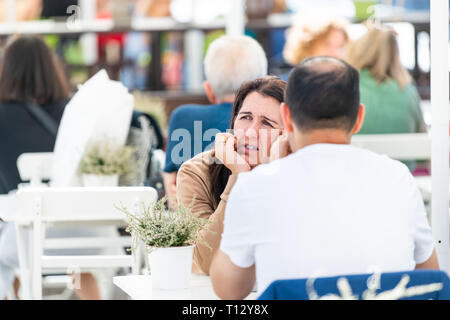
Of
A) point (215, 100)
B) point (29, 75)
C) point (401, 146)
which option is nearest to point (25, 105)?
point (29, 75)

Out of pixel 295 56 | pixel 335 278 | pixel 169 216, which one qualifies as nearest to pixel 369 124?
pixel 295 56

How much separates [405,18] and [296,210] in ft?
17.6

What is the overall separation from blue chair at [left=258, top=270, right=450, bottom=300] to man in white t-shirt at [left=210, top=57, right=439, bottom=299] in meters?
0.07

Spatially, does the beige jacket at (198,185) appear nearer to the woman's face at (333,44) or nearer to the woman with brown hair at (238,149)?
the woman with brown hair at (238,149)

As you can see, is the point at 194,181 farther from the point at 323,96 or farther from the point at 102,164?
the point at 102,164

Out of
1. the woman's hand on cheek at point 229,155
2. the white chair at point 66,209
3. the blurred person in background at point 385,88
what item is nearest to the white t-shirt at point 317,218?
the woman's hand on cheek at point 229,155

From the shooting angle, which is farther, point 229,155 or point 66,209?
point 66,209

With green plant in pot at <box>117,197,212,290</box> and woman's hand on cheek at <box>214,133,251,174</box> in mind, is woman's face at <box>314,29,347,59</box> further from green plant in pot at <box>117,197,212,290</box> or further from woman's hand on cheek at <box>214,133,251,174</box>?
green plant in pot at <box>117,197,212,290</box>

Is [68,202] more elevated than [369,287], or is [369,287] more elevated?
[68,202]

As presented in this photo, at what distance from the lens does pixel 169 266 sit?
6.43 feet

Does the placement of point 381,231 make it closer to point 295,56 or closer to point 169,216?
point 169,216

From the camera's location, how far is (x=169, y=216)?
1.98m

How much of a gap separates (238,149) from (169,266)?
50cm

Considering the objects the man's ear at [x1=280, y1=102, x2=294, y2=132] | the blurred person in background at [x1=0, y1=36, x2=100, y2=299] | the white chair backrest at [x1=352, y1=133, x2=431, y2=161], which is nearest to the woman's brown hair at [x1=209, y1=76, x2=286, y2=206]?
the man's ear at [x1=280, y1=102, x2=294, y2=132]
